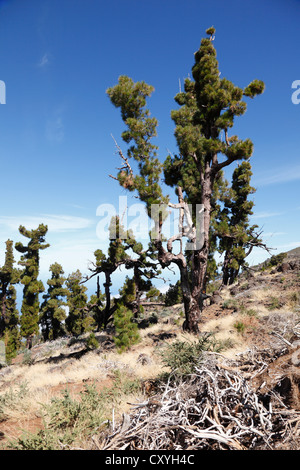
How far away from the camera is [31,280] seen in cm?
2511

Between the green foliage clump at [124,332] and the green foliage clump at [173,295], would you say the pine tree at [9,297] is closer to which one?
the green foliage clump at [173,295]

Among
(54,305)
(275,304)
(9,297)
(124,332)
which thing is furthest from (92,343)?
(9,297)

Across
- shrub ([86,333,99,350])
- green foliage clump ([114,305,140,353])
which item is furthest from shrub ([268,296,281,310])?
shrub ([86,333,99,350])

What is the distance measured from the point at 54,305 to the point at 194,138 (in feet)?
76.5

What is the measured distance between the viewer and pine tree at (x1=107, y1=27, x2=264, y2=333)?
8.88 meters

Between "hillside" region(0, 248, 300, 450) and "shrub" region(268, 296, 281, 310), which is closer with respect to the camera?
"hillside" region(0, 248, 300, 450)

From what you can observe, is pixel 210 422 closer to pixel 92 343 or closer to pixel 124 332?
pixel 124 332

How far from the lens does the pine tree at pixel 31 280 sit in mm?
24420

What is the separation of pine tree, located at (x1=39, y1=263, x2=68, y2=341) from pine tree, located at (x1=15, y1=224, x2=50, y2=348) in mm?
1944

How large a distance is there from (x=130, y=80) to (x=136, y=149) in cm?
276

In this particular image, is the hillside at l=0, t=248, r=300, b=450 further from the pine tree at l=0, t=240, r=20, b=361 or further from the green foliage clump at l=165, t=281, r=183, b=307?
the pine tree at l=0, t=240, r=20, b=361

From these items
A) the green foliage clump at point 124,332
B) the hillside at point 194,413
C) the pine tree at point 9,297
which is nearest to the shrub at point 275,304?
the green foliage clump at point 124,332

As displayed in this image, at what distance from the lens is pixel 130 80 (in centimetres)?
984
